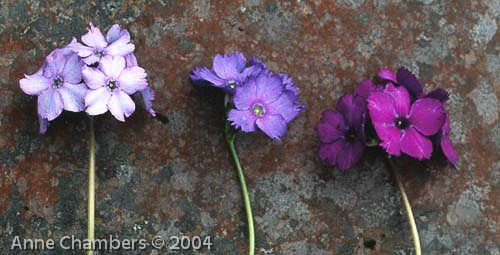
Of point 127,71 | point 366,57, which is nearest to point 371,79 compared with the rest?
point 366,57

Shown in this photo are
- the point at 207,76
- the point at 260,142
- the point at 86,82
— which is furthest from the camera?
the point at 260,142

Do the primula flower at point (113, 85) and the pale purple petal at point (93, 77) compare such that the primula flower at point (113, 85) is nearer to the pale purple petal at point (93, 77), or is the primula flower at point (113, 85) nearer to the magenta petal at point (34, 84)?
the pale purple petal at point (93, 77)

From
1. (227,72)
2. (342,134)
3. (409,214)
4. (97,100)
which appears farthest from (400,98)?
(97,100)

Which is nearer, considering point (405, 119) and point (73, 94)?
point (73, 94)

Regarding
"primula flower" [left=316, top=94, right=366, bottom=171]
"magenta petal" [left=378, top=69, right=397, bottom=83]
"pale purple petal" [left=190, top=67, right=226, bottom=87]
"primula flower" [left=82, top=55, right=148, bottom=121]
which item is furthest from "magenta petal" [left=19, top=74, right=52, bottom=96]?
"magenta petal" [left=378, top=69, right=397, bottom=83]

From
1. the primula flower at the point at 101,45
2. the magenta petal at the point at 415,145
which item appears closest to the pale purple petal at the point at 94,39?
the primula flower at the point at 101,45

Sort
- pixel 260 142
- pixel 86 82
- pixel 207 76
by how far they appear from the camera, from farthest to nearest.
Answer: pixel 260 142 → pixel 207 76 → pixel 86 82
